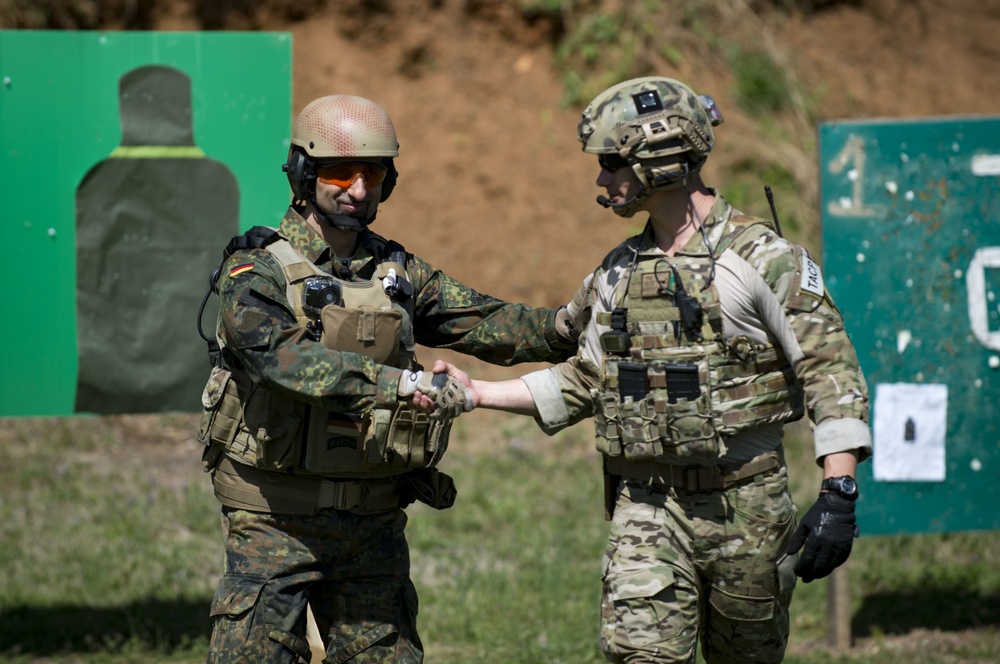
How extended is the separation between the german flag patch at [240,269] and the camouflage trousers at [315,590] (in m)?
0.83

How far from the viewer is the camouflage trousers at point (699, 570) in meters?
3.89

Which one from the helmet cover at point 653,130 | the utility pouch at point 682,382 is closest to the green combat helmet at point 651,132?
the helmet cover at point 653,130

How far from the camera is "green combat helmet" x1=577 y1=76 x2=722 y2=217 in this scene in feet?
12.9

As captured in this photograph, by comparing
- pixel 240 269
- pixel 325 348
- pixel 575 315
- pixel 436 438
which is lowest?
pixel 436 438

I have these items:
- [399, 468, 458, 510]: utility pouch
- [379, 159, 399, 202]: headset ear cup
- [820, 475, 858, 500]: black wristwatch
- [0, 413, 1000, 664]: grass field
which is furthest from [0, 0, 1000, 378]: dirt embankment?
[820, 475, 858, 500]: black wristwatch

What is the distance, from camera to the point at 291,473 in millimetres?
4109

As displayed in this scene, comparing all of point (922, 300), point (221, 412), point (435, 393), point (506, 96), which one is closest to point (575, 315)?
point (435, 393)

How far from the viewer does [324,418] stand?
4.04 meters

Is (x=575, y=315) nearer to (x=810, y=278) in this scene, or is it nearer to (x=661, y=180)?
(x=661, y=180)

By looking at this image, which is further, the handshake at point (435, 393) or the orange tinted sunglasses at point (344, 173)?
the orange tinted sunglasses at point (344, 173)

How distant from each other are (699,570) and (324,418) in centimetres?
137

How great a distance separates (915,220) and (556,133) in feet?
19.0

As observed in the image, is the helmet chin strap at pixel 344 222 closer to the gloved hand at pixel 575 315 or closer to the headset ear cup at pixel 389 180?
the headset ear cup at pixel 389 180

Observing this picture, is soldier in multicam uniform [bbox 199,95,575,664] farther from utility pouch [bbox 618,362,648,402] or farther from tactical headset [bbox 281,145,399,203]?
utility pouch [bbox 618,362,648,402]
